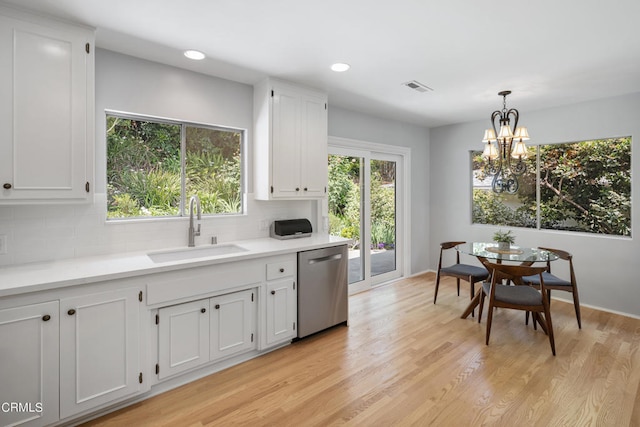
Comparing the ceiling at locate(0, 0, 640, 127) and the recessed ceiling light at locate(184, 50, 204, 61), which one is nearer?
the ceiling at locate(0, 0, 640, 127)

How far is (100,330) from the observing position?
2.01m

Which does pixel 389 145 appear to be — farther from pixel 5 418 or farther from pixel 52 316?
pixel 5 418

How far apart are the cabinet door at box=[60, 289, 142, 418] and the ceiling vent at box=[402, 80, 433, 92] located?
296cm

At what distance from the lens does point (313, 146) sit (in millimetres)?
3488

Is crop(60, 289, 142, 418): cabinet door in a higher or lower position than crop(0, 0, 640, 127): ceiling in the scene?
lower

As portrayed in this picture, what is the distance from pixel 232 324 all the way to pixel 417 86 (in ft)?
9.26

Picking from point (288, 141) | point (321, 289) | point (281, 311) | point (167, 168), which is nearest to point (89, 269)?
point (167, 168)

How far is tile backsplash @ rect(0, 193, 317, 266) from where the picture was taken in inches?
88.7

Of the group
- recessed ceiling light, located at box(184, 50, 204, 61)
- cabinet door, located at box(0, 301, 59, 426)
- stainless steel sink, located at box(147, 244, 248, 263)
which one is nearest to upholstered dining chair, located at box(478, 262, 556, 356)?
stainless steel sink, located at box(147, 244, 248, 263)

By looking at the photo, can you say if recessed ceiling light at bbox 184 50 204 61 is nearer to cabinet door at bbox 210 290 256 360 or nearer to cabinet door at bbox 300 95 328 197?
cabinet door at bbox 300 95 328 197

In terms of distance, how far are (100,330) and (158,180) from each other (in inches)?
52.5

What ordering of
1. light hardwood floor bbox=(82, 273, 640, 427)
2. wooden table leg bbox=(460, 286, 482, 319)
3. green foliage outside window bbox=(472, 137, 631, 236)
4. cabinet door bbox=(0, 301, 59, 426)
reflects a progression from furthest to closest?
green foliage outside window bbox=(472, 137, 631, 236) → wooden table leg bbox=(460, 286, 482, 319) → light hardwood floor bbox=(82, 273, 640, 427) → cabinet door bbox=(0, 301, 59, 426)

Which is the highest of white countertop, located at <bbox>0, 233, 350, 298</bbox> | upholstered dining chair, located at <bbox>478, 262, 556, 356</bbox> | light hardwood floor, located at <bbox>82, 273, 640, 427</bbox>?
white countertop, located at <bbox>0, 233, 350, 298</bbox>

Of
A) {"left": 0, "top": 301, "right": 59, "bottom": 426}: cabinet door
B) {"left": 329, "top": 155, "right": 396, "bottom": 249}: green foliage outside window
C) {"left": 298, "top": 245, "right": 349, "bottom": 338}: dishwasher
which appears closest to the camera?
{"left": 0, "top": 301, "right": 59, "bottom": 426}: cabinet door
